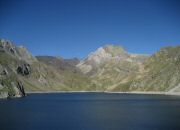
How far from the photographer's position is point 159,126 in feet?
373

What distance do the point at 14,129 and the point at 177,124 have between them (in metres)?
49.8

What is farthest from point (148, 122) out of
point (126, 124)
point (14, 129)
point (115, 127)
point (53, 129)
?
point (14, 129)

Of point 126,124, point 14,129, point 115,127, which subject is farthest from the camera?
point 126,124

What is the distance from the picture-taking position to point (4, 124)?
117188 mm

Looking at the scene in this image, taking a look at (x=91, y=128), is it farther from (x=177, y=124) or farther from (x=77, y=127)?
(x=177, y=124)

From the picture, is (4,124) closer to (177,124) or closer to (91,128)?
(91,128)

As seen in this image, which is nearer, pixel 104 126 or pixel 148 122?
pixel 104 126

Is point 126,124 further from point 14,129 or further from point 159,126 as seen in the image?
point 14,129

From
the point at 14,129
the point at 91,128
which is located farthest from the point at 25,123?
the point at 91,128

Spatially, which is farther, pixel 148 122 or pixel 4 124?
pixel 148 122

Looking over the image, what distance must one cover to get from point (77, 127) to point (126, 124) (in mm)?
17010

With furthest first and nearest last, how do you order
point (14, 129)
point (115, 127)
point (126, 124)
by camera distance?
point (126, 124) < point (115, 127) < point (14, 129)

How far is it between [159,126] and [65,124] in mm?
30893

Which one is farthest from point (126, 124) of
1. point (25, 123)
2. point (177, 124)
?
point (25, 123)
